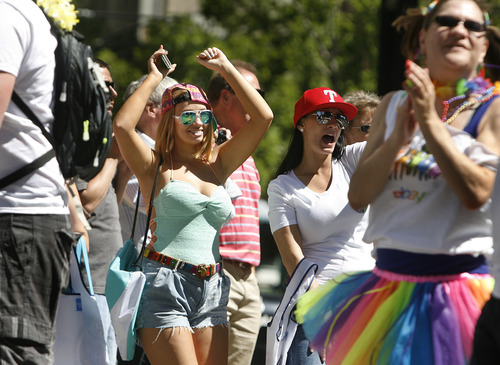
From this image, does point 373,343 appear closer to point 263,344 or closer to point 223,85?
point 223,85

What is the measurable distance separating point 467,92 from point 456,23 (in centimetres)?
28

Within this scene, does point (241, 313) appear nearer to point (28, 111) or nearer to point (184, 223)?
point (184, 223)

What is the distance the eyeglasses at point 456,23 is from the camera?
11.4 ft

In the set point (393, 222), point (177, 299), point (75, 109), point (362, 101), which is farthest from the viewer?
point (362, 101)

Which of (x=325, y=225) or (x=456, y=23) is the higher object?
(x=456, y=23)

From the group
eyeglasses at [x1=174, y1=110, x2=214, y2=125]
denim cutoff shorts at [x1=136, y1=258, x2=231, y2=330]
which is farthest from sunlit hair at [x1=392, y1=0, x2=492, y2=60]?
denim cutoff shorts at [x1=136, y1=258, x2=231, y2=330]

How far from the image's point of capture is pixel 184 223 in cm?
485

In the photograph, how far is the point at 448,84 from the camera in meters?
3.52

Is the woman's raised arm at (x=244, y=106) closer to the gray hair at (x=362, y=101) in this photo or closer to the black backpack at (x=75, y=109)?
the gray hair at (x=362, y=101)

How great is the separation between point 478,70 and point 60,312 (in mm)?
2264

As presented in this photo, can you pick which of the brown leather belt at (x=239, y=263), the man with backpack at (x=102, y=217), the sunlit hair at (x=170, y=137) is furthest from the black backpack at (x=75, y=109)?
the brown leather belt at (x=239, y=263)

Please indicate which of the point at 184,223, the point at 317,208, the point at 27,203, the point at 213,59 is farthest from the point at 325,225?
the point at 27,203

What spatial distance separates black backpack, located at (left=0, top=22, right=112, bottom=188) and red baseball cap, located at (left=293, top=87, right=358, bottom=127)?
191 centimetres

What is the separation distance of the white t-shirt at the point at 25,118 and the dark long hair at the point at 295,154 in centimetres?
204
